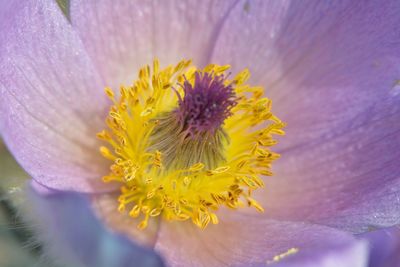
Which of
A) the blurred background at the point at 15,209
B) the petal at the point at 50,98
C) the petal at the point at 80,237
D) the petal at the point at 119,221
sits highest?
the petal at the point at 50,98

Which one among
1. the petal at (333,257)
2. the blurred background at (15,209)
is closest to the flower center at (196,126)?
the blurred background at (15,209)

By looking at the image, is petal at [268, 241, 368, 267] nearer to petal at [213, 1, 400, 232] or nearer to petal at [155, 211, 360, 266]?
petal at [155, 211, 360, 266]

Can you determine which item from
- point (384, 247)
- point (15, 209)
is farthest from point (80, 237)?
point (384, 247)

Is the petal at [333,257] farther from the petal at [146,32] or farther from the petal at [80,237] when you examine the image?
the petal at [146,32]

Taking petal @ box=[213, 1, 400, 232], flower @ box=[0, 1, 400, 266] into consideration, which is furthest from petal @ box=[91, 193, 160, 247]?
petal @ box=[213, 1, 400, 232]

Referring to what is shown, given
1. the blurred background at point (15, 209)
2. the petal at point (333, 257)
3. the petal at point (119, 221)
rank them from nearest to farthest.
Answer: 1. the petal at point (333, 257)
2. the blurred background at point (15, 209)
3. the petal at point (119, 221)
